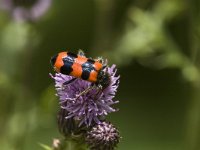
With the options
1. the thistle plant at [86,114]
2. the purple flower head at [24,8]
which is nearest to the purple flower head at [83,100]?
the thistle plant at [86,114]

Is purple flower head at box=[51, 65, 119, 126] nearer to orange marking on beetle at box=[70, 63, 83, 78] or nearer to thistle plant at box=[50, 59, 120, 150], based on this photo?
thistle plant at box=[50, 59, 120, 150]

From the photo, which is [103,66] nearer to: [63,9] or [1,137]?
[1,137]

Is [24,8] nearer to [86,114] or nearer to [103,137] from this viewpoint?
[86,114]

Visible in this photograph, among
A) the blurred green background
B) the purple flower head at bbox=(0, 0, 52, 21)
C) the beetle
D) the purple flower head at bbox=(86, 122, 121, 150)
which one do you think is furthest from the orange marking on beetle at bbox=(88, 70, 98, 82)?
the purple flower head at bbox=(0, 0, 52, 21)

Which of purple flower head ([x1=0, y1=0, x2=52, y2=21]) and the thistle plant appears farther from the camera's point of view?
purple flower head ([x1=0, y1=0, x2=52, y2=21])

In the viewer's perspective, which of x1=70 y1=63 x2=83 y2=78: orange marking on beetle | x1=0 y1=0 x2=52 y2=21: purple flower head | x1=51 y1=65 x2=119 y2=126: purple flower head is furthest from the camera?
x1=0 y1=0 x2=52 y2=21: purple flower head

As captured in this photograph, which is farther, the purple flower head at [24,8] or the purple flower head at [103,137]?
the purple flower head at [24,8]

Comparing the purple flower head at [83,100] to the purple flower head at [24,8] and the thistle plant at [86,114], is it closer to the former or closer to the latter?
the thistle plant at [86,114]

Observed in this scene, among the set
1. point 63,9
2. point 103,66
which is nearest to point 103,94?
point 103,66

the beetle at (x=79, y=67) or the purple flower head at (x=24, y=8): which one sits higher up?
the purple flower head at (x=24, y=8)
